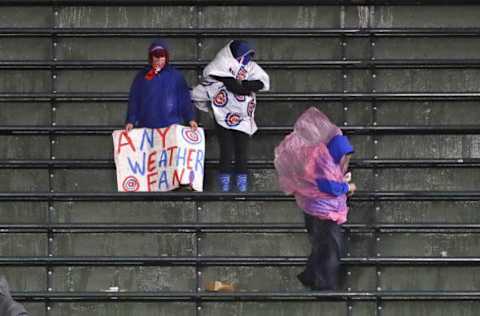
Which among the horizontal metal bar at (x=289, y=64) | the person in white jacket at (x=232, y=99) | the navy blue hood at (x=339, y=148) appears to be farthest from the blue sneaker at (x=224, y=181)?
the horizontal metal bar at (x=289, y=64)

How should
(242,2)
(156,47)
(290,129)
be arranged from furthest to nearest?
(242,2), (290,129), (156,47)

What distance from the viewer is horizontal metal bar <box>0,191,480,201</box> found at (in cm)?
1755

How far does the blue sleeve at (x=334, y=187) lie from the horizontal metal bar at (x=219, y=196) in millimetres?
639

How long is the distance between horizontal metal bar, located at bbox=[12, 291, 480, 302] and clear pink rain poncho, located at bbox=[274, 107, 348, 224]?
72 cm

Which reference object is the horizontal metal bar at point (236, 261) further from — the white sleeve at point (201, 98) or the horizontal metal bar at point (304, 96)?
the horizontal metal bar at point (304, 96)

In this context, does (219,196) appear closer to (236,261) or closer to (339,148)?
(236,261)

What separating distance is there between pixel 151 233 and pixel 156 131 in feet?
2.87

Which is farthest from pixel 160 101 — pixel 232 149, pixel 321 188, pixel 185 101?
pixel 321 188

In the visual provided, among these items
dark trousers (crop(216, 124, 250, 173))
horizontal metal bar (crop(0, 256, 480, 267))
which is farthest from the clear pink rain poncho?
horizontal metal bar (crop(0, 256, 480, 267))

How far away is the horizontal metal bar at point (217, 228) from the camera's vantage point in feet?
57.6

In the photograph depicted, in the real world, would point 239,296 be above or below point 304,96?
below

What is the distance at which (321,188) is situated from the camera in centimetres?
1706

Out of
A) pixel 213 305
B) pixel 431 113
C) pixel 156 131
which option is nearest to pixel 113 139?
pixel 156 131

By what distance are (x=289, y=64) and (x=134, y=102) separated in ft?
4.72
